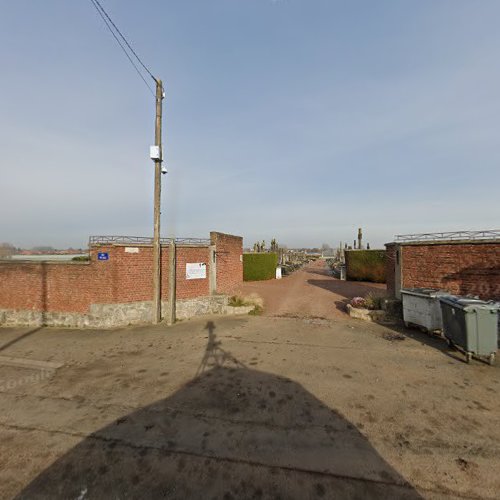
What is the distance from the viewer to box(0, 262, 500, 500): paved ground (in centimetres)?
314

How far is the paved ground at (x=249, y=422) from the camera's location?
124 inches

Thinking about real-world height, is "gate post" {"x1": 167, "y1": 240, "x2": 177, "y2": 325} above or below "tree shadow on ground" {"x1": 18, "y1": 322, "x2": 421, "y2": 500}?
above

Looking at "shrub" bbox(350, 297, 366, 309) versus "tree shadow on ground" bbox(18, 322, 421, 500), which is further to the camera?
"shrub" bbox(350, 297, 366, 309)

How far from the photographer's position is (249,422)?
4.26 m

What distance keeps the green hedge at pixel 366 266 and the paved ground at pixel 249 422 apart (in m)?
14.0

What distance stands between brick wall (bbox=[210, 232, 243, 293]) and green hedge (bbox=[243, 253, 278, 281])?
5595mm

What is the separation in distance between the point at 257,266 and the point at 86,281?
15430 millimetres

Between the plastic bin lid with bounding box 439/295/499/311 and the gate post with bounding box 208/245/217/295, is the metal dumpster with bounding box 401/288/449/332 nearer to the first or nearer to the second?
the plastic bin lid with bounding box 439/295/499/311

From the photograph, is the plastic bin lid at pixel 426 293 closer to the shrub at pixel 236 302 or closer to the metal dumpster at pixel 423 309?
the metal dumpster at pixel 423 309

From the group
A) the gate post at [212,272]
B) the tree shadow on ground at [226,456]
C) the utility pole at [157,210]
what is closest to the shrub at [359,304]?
the gate post at [212,272]

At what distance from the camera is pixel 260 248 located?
32.7m

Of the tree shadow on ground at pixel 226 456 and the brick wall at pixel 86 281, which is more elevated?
the brick wall at pixel 86 281

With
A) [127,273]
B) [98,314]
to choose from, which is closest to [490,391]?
[127,273]

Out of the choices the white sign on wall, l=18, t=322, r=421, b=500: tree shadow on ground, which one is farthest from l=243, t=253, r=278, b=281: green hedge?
l=18, t=322, r=421, b=500: tree shadow on ground
